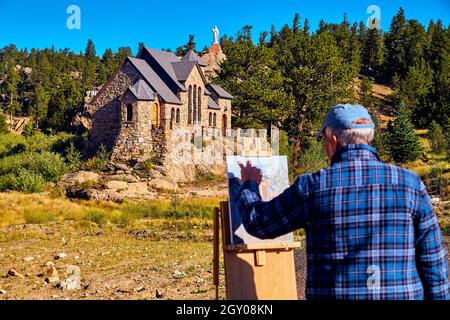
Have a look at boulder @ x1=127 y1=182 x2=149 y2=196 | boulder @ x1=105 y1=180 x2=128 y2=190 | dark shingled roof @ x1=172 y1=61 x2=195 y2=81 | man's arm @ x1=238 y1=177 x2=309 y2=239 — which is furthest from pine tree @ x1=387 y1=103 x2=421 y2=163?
man's arm @ x1=238 y1=177 x2=309 y2=239

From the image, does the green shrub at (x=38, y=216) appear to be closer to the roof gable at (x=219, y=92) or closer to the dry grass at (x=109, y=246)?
the dry grass at (x=109, y=246)

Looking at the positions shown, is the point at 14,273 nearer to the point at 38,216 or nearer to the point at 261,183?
the point at 261,183

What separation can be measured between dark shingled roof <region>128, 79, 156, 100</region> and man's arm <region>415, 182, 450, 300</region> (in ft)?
104

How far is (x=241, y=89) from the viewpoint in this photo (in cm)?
4350

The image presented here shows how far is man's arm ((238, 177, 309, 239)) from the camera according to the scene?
360 centimetres

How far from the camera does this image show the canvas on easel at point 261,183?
495cm

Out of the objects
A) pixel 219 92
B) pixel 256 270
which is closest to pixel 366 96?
pixel 219 92

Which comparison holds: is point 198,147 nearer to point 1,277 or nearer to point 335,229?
point 1,277

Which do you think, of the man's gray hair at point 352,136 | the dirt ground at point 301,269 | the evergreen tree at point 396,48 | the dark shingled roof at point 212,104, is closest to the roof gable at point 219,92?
the dark shingled roof at point 212,104

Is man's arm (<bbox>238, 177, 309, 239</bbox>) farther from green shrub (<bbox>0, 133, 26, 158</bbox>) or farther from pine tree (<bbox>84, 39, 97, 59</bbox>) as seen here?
pine tree (<bbox>84, 39, 97, 59</bbox>)

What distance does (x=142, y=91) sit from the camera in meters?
34.7

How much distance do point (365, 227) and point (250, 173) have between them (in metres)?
A: 1.81
